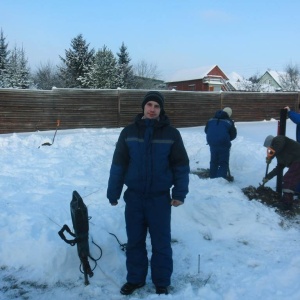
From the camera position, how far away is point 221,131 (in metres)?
6.96

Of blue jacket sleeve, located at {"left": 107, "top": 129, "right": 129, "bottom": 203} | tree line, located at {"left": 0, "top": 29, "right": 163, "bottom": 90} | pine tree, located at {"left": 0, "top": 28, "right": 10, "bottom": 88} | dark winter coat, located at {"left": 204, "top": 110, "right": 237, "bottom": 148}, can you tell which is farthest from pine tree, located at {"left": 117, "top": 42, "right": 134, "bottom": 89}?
blue jacket sleeve, located at {"left": 107, "top": 129, "right": 129, "bottom": 203}

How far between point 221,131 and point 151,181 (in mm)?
4096

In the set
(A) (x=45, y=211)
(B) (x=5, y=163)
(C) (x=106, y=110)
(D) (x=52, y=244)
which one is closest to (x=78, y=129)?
(C) (x=106, y=110)

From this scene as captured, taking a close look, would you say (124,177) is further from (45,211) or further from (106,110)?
(106,110)

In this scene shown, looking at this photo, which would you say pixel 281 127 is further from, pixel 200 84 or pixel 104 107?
pixel 200 84

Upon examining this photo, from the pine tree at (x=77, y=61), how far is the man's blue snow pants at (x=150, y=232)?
2768 cm

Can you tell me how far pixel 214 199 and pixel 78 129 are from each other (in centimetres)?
1102

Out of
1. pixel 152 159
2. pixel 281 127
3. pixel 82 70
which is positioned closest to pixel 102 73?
pixel 82 70

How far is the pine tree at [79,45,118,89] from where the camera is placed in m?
28.4

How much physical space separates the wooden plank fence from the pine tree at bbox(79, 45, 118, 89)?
12.4 m

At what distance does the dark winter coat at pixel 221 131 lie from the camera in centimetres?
696

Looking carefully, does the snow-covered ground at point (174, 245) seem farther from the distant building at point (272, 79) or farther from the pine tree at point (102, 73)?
the distant building at point (272, 79)

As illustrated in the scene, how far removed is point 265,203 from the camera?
5629 millimetres

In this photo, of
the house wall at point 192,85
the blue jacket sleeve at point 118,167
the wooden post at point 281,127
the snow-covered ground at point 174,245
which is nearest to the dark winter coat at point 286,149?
the wooden post at point 281,127
